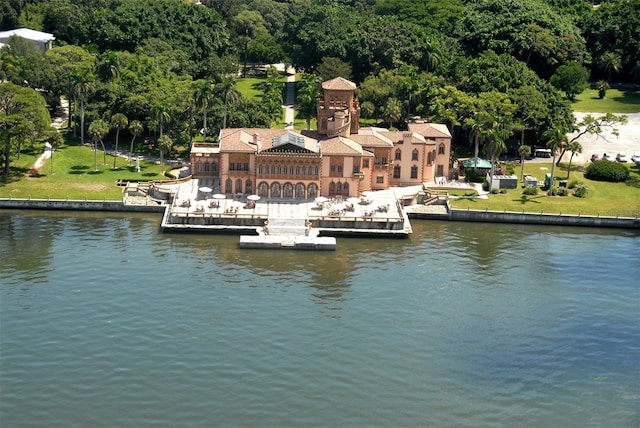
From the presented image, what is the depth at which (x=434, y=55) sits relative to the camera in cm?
18125

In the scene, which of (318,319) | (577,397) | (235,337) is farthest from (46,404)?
(577,397)

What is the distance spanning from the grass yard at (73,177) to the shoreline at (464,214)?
169cm

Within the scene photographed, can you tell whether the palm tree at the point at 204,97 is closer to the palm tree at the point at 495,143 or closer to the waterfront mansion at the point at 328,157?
the waterfront mansion at the point at 328,157

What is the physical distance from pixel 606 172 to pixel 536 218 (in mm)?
20325

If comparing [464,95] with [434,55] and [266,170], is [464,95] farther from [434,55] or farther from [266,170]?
[266,170]

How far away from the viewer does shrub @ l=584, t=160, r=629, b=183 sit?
479 ft

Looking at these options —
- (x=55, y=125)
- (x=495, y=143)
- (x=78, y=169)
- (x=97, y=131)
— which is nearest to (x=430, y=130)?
(x=495, y=143)

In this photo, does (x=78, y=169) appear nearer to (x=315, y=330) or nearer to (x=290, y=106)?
(x=290, y=106)

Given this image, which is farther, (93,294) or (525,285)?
(525,285)

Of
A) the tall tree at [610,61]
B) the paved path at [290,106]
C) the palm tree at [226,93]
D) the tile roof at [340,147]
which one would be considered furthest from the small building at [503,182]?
the tall tree at [610,61]

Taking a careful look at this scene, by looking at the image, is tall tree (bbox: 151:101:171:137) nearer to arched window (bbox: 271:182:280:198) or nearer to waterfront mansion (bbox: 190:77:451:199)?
waterfront mansion (bbox: 190:77:451:199)

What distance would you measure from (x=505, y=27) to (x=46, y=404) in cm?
13633

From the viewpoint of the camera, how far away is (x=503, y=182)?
140 m

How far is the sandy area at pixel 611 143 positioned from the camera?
157812 mm
